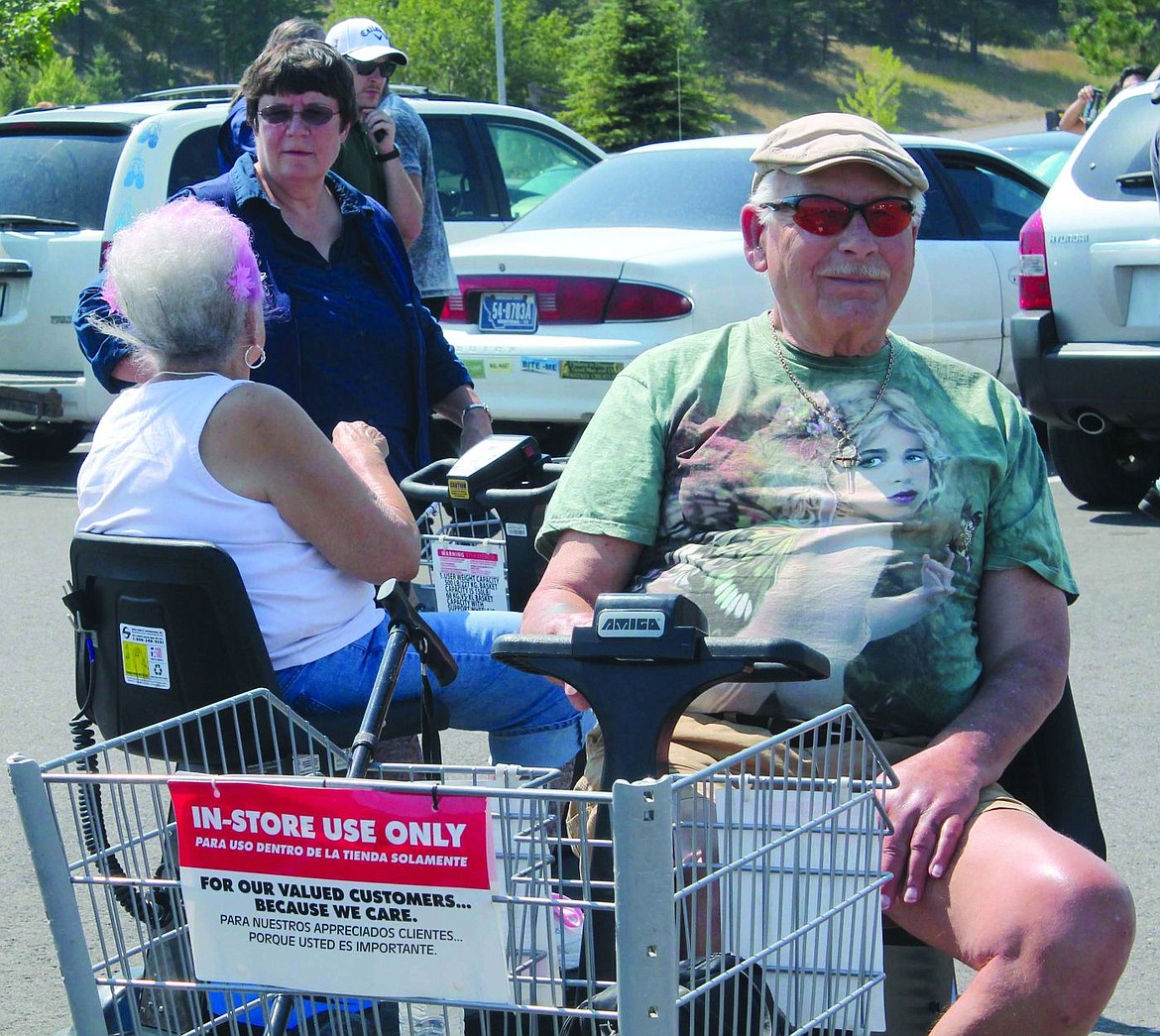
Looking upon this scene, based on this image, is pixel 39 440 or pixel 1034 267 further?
pixel 39 440

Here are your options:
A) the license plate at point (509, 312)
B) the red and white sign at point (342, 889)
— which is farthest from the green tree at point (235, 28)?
the red and white sign at point (342, 889)

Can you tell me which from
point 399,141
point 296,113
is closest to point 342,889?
point 296,113

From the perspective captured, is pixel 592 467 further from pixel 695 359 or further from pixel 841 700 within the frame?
pixel 841 700

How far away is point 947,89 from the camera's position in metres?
72.7

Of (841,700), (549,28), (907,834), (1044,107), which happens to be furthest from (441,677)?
(1044,107)

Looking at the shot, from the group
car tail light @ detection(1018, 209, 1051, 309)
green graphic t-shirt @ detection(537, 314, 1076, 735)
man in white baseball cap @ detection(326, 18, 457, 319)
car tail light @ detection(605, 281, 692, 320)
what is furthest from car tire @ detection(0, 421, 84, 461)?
green graphic t-shirt @ detection(537, 314, 1076, 735)

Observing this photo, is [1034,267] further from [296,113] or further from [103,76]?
[103,76]

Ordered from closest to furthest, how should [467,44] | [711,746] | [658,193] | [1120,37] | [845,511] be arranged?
[711,746] < [845,511] < [658,193] < [1120,37] < [467,44]

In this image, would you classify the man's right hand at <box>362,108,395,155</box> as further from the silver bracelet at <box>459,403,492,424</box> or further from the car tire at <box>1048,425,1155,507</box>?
the car tire at <box>1048,425,1155,507</box>

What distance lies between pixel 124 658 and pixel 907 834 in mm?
1308

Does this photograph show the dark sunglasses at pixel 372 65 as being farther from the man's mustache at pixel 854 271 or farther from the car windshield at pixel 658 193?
the man's mustache at pixel 854 271

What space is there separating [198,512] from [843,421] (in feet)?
3.61

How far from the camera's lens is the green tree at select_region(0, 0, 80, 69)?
1719cm

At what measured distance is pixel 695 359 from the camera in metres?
2.78
